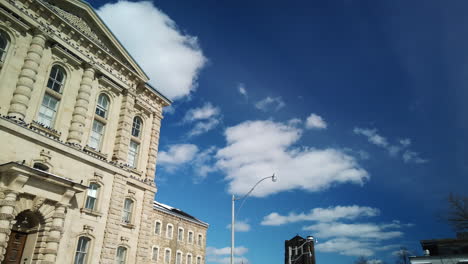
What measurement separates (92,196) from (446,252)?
52799 millimetres

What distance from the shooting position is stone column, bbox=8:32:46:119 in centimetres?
2033

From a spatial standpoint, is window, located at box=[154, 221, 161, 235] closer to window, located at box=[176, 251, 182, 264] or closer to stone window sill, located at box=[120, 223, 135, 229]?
window, located at box=[176, 251, 182, 264]

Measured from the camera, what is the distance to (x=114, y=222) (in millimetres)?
25141

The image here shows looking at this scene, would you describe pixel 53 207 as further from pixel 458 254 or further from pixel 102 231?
pixel 458 254

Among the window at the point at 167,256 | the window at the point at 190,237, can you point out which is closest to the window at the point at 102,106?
the window at the point at 167,256

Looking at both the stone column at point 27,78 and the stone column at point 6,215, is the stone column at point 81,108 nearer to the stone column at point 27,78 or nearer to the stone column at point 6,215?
the stone column at point 27,78

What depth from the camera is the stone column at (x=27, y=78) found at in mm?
20328

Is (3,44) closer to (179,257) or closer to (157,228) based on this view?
(157,228)

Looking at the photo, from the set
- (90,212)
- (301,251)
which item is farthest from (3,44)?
(301,251)

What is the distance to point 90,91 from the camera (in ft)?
84.7

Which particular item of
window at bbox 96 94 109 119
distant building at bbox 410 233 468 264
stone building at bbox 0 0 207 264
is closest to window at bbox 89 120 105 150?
stone building at bbox 0 0 207 264

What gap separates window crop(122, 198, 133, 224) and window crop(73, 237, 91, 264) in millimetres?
4275

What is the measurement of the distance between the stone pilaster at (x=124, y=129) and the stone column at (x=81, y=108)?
11.6 feet

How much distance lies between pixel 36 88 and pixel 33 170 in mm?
6210
